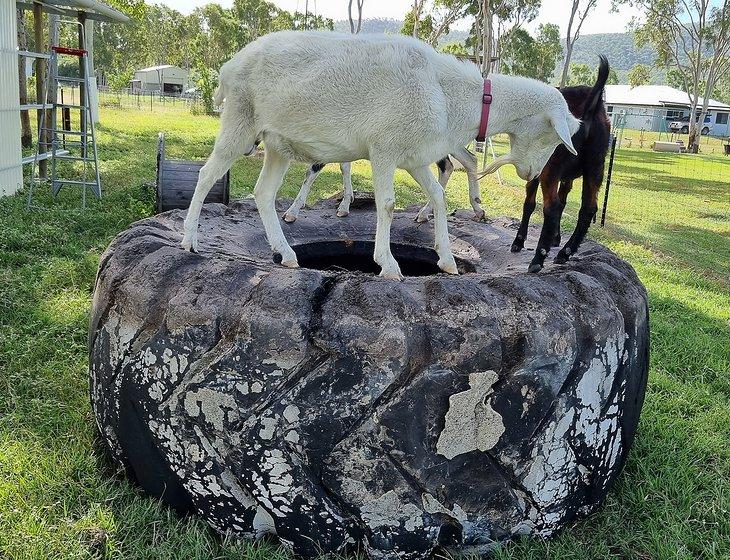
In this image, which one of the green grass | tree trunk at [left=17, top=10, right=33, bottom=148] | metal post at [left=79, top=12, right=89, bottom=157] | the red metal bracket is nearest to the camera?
the green grass

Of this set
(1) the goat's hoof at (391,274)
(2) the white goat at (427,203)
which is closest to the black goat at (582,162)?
(1) the goat's hoof at (391,274)

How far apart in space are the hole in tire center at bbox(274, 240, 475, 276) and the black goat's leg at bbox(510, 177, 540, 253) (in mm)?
420

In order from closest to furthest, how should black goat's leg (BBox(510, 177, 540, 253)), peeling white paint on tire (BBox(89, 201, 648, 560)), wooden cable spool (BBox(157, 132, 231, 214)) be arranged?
peeling white paint on tire (BBox(89, 201, 648, 560)) < black goat's leg (BBox(510, 177, 540, 253)) < wooden cable spool (BBox(157, 132, 231, 214))

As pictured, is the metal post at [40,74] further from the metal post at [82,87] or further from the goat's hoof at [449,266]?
the goat's hoof at [449,266]

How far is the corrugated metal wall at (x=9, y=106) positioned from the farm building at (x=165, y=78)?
63.4 meters

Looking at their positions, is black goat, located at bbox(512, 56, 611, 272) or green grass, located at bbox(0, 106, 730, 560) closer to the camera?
green grass, located at bbox(0, 106, 730, 560)

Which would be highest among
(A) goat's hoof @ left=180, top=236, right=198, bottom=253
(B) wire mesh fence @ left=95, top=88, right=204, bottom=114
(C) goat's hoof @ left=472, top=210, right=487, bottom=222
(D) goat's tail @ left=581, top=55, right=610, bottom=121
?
(B) wire mesh fence @ left=95, top=88, right=204, bottom=114

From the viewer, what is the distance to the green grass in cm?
241

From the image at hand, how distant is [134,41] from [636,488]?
7244 cm

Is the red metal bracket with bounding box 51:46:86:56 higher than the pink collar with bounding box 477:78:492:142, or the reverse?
the red metal bracket with bounding box 51:46:86:56

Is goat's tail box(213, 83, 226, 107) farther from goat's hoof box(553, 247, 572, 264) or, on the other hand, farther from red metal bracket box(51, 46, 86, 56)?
red metal bracket box(51, 46, 86, 56)

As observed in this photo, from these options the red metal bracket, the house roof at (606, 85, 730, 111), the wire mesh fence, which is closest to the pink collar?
the red metal bracket

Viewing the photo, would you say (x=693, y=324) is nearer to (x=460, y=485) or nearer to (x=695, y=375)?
(x=695, y=375)

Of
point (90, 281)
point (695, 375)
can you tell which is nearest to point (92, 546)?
point (90, 281)
